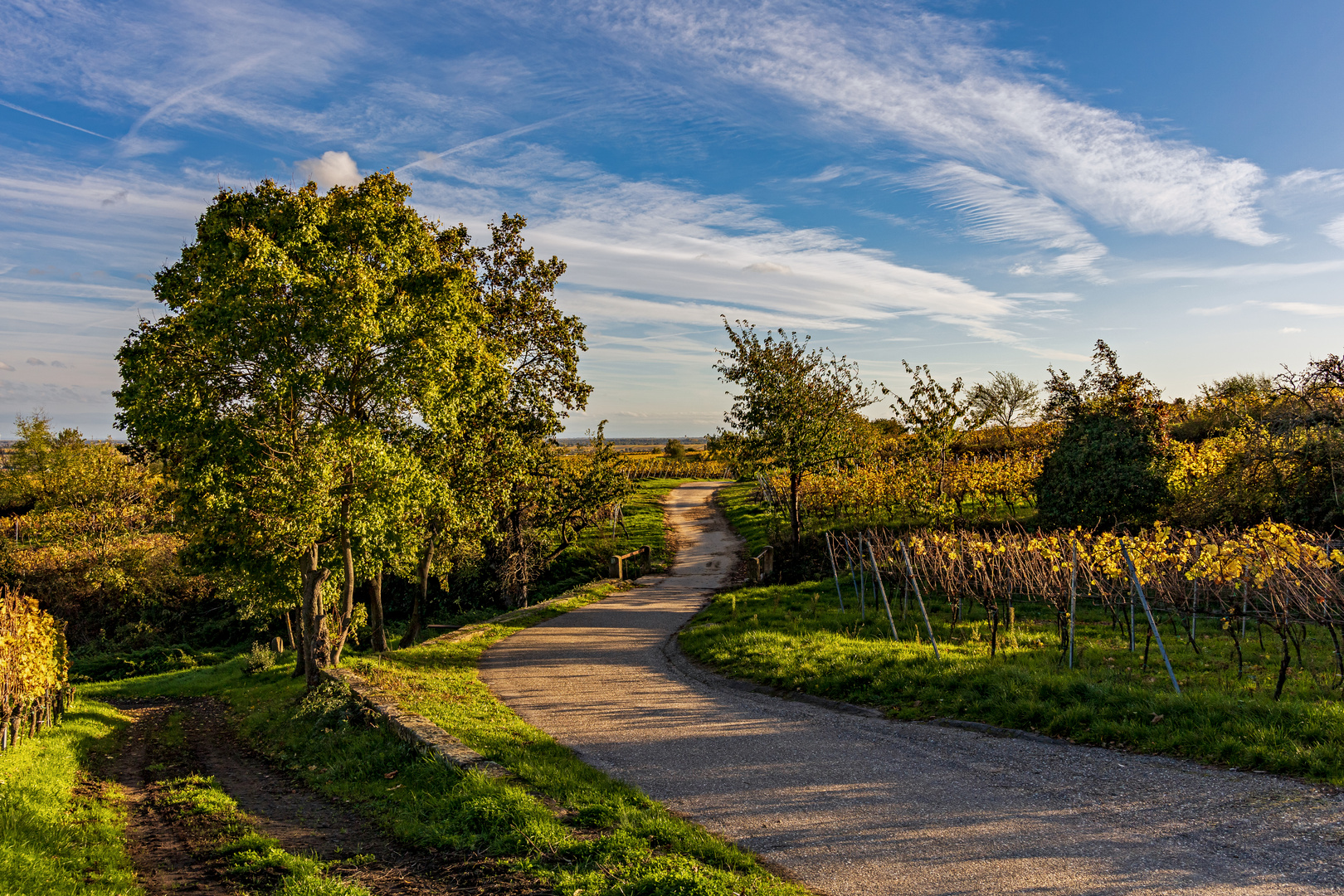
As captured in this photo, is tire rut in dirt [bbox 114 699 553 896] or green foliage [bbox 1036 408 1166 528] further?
green foliage [bbox 1036 408 1166 528]

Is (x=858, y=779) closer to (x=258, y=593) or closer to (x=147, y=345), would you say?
(x=147, y=345)

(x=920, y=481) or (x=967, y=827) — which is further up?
(x=920, y=481)

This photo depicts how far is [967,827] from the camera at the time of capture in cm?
632

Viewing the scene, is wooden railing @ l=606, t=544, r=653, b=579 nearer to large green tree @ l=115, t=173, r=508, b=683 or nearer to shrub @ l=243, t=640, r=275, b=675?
shrub @ l=243, t=640, r=275, b=675

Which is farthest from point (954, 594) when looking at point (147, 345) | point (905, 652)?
point (147, 345)

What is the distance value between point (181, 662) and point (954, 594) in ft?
101

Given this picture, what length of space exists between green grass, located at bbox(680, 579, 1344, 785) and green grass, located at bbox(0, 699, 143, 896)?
29.0 ft

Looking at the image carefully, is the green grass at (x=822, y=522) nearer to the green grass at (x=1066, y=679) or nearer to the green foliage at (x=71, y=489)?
the green grass at (x=1066, y=679)

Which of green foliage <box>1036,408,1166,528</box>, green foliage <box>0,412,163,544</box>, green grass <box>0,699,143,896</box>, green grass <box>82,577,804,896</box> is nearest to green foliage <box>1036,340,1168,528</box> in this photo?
green foliage <box>1036,408,1166,528</box>

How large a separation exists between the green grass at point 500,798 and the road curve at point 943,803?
1.70 ft

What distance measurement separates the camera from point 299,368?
500 inches

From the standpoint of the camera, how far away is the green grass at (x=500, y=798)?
561cm

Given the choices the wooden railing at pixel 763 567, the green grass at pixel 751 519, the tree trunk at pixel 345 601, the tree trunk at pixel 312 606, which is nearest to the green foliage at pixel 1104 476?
the wooden railing at pixel 763 567

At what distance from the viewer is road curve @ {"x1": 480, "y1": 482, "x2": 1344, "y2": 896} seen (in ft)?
18.0
